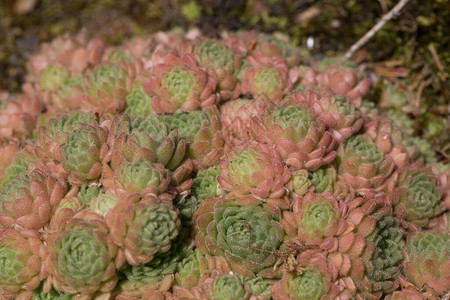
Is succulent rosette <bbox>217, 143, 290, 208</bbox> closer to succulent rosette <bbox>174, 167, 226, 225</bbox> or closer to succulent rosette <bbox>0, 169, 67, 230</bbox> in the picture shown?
succulent rosette <bbox>174, 167, 226, 225</bbox>

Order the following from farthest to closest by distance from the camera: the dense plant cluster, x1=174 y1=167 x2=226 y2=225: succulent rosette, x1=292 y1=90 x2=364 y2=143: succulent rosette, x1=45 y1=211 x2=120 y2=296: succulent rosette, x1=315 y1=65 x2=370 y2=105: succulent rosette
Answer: x1=315 y1=65 x2=370 y2=105: succulent rosette, x1=292 y1=90 x2=364 y2=143: succulent rosette, x1=174 y1=167 x2=226 y2=225: succulent rosette, the dense plant cluster, x1=45 y1=211 x2=120 y2=296: succulent rosette

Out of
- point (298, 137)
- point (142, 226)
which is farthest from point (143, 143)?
point (298, 137)

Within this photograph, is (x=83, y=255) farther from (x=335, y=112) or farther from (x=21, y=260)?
(x=335, y=112)

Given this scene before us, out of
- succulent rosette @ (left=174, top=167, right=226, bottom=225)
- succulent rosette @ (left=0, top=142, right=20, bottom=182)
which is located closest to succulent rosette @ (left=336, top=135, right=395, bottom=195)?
succulent rosette @ (left=174, top=167, right=226, bottom=225)

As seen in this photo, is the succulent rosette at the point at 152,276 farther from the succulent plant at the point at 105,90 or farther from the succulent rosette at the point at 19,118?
the succulent rosette at the point at 19,118

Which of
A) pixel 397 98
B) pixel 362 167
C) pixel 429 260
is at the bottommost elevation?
pixel 429 260

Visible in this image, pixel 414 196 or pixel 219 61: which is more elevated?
pixel 219 61

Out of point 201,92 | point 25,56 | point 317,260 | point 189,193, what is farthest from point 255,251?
point 25,56
